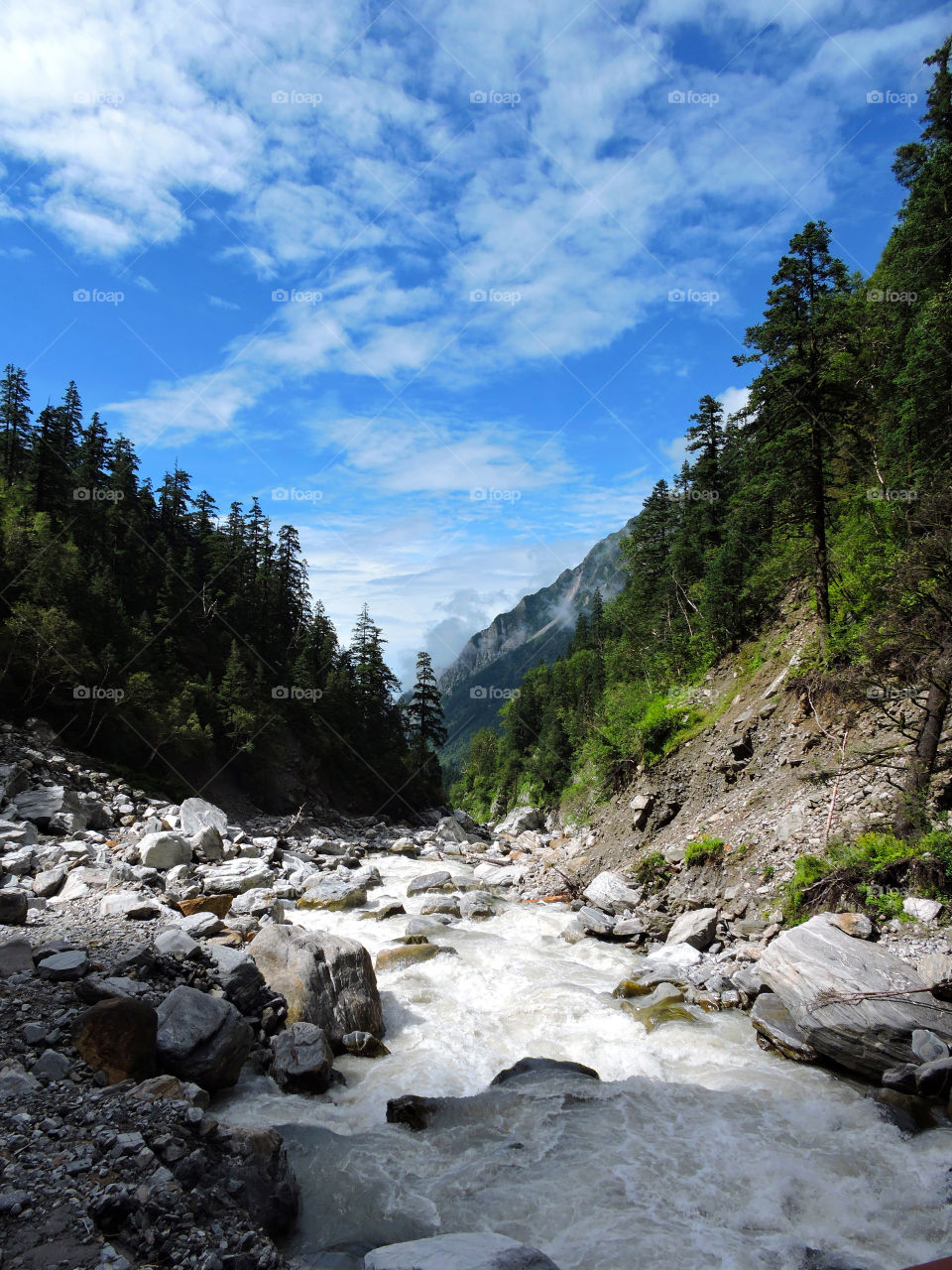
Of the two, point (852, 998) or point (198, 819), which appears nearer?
point (852, 998)

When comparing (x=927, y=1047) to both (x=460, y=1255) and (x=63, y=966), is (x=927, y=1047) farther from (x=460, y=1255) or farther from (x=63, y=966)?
(x=63, y=966)

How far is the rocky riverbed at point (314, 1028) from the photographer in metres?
5.27

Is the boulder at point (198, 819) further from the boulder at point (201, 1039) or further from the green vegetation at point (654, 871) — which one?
the green vegetation at point (654, 871)

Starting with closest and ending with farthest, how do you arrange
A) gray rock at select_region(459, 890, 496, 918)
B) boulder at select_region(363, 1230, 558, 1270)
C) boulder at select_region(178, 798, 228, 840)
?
1. boulder at select_region(363, 1230, 558, 1270)
2. gray rock at select_region(459, 890, 496, 918)
3. boulder at select_region(178, 798, 228, 840)

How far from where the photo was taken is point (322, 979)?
1051 cm

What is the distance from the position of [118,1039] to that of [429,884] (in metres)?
16.6

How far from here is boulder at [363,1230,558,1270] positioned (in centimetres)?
498

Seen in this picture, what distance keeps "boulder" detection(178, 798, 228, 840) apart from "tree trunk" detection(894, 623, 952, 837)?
20.1 m

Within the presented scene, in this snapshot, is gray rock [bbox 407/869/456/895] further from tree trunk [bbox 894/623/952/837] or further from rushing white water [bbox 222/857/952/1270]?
tree trunk [bbox 894/623/952/837]

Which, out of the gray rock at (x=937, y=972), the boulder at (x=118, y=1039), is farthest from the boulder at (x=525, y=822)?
the boulder at (x=118, y=1039)

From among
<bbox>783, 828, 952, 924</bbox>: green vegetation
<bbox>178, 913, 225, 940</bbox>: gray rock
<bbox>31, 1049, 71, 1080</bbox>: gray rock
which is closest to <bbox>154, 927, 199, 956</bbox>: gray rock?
<bbox>178, 913, 225, 940</bbox>: gray rock

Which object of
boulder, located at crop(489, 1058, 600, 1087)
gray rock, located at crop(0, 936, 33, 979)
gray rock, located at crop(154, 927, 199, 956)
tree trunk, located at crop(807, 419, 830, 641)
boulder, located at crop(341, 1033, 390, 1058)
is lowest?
boulder, located at crop(489, 1058, 600, 1087)

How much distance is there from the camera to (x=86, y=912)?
1280 cm

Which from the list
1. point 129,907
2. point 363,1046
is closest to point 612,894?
point 363,1046
